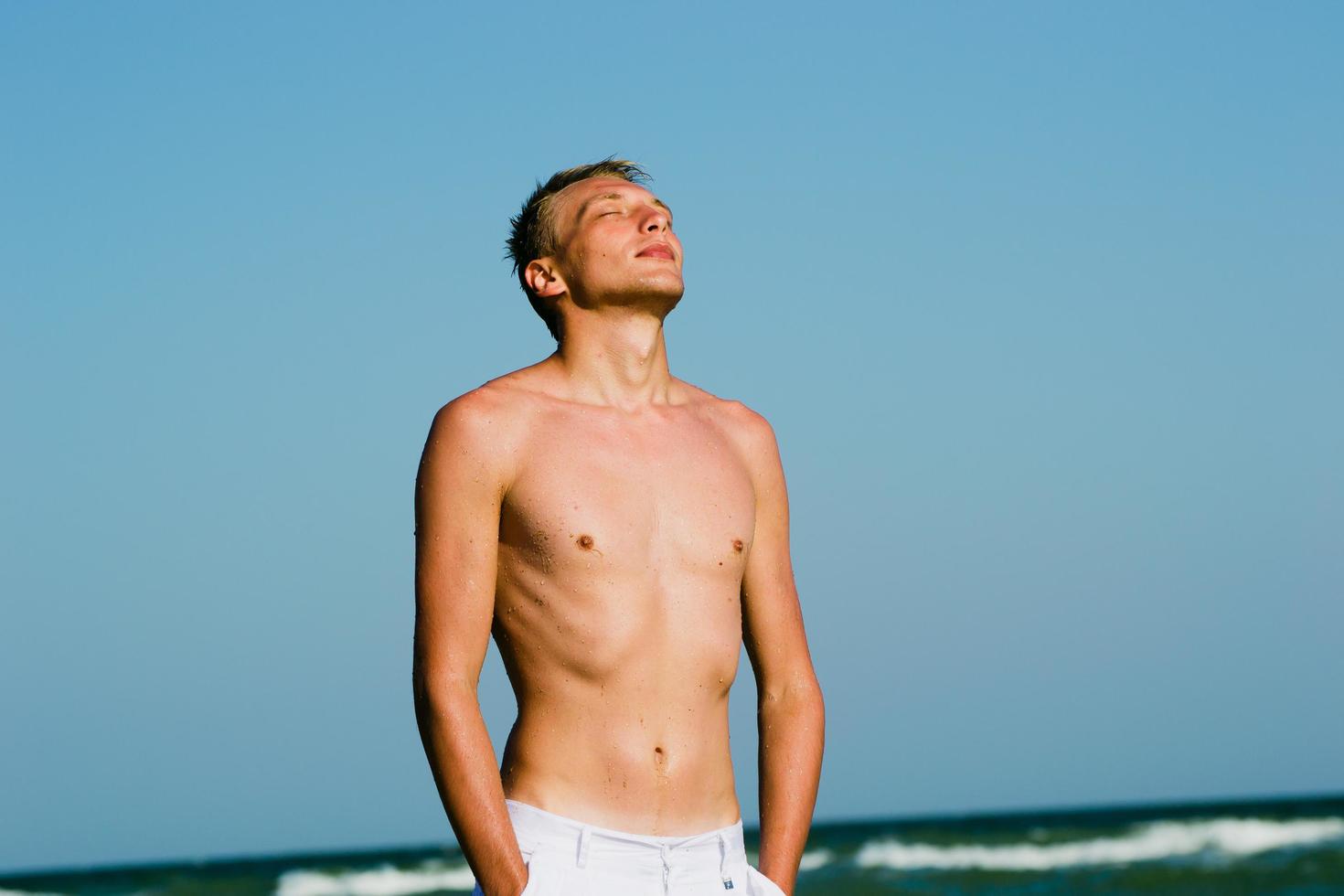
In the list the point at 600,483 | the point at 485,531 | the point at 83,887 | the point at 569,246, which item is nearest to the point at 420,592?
the point at 485,531

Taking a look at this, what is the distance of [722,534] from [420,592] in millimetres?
745

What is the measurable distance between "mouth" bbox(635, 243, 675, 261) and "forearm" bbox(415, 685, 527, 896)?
1192mm

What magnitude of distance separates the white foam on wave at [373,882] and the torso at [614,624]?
2142cm

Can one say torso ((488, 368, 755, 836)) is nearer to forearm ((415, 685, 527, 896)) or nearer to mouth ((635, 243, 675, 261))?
forearm ((415, 685, 527, 896))

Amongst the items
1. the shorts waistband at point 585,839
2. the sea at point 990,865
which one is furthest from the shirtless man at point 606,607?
the sea at point 990,865

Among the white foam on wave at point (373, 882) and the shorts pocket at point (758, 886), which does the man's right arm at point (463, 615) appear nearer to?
the shorts pocket at point (758, 886)

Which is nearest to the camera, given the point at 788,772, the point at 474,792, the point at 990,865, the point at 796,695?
the point at 474,792

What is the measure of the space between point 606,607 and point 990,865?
21546mm

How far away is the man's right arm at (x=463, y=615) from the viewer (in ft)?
12.8

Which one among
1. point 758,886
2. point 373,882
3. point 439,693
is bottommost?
point 373,882

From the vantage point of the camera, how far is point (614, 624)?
4.14 m

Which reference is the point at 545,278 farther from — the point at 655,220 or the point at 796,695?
the point at 796,695

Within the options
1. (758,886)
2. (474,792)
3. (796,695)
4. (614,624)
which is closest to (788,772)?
(796,695)

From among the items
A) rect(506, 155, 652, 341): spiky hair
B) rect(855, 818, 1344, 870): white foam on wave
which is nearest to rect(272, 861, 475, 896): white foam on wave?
rect(855, 818, 1344, 870): white foam on wave
